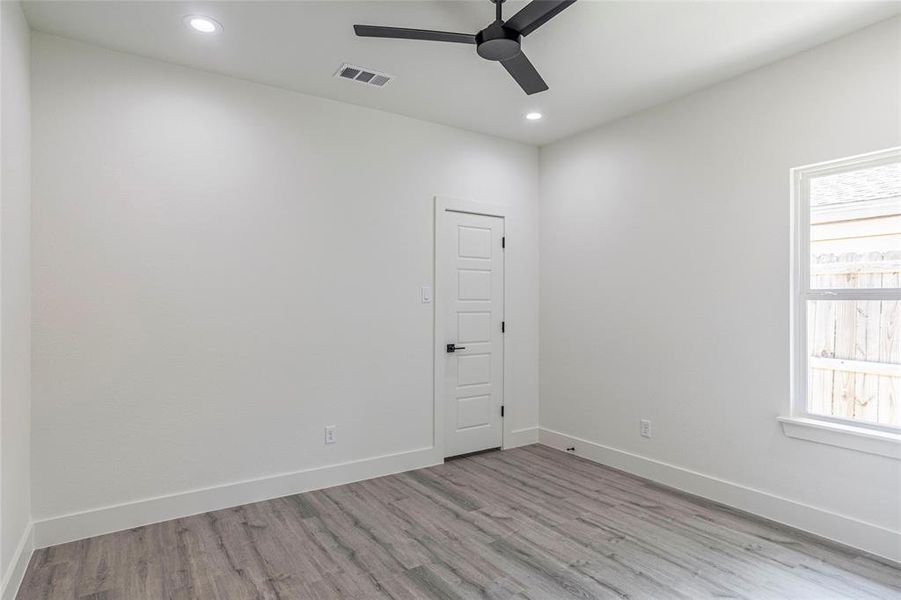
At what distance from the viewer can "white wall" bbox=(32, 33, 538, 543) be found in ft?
9.50

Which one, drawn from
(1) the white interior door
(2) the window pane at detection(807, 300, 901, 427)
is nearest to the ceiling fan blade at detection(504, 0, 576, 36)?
(1) the white interior door

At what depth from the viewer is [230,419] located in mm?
3375

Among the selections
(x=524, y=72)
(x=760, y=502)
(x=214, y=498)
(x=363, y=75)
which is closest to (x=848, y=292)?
(x=760, y=502)

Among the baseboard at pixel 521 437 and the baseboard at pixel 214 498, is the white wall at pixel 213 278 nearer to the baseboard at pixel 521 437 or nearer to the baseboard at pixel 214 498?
the baseboard at pixel 214 498

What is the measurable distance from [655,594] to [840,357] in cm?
183

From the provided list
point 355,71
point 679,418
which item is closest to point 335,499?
point 679,418

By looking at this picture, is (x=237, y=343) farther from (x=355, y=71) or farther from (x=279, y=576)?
(x=355, y=71)

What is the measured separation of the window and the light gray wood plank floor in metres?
0.81

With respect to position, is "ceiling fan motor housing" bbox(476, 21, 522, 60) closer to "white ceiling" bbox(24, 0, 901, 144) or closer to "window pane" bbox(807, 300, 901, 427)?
"white ceiling" bbox(24, 0, 901, 144)

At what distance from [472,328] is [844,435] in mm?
2703

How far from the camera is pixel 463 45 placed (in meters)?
2.94

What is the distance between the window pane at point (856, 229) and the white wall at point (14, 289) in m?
4.35

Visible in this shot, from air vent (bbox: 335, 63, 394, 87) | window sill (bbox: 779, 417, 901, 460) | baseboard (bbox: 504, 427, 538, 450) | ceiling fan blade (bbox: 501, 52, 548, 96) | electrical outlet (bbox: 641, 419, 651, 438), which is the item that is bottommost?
baseboard (bbox: 504, 427, 538, 450)

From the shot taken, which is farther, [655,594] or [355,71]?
[355,71]
